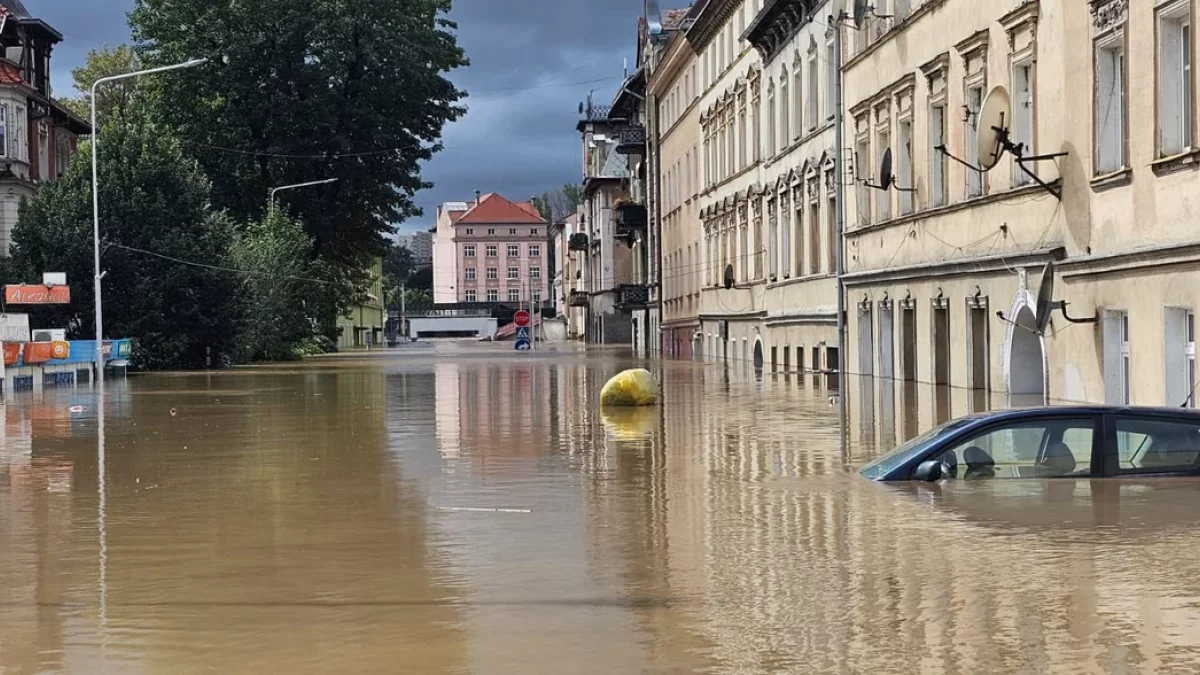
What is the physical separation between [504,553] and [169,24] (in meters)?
63.4

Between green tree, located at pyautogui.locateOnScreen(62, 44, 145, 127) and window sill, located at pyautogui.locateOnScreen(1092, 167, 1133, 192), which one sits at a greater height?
green tree, located at pyautogui.locateOnScreen(62, 44, 145, 127)

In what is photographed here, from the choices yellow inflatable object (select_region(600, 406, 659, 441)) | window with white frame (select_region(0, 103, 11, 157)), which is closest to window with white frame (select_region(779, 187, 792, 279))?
yellow inflatable object (select_region(600, 406, 659, 441))

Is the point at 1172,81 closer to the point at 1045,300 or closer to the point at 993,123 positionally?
the point at 1045,300

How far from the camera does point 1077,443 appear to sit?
14.2m

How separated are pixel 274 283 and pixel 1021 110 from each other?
45.9 meters

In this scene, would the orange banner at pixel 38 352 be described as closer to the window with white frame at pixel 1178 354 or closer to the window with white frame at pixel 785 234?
the window with white frame at pixel 785 234

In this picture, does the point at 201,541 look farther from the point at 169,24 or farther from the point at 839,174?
the point at 169,24

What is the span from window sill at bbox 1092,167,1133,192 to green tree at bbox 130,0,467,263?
50.3m

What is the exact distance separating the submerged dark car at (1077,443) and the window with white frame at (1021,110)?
595 inches

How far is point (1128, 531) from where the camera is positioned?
39.9 ft

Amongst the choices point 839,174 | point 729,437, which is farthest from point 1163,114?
point 839,174

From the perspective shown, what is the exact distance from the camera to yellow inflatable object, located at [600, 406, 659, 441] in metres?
24.4

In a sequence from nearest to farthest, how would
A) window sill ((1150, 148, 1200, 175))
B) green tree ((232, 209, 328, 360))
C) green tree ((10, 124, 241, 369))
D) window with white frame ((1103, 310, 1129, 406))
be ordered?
window sill ((1150, 148, 1200, 175))
window with white frame ((1103, 310, 1129, 406))
green tree ((10, 124, 241, 369))
green tree ((232, 209, 328, 360))

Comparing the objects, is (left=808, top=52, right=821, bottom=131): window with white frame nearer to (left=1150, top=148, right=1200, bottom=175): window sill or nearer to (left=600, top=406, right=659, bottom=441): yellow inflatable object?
(left=600, top=406, right=659, bottom=441): yellow inflatable object
